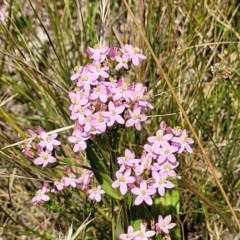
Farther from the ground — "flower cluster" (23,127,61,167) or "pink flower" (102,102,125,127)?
"pink flower" (102,102,125,127)

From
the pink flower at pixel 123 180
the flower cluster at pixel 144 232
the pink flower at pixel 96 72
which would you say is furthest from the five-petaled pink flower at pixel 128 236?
the pink flower at pixel 96 72

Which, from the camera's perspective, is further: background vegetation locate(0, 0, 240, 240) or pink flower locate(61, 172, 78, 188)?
background vegetation locate(0, 0, 240, 240)

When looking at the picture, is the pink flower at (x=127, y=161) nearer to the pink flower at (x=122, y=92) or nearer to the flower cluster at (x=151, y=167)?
the flower cluster at (x=151, y=167)

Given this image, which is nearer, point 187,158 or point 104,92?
point 104,92

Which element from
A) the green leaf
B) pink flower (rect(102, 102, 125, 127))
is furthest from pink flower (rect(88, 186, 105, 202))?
pink flower (rect(102, 102, 125, 127))

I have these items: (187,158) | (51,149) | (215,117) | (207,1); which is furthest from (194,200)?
(207,1)

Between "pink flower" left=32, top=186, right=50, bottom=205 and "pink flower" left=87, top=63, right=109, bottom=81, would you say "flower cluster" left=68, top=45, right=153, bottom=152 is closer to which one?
"pink flower" left=87, top=63, right=109, bottom=81

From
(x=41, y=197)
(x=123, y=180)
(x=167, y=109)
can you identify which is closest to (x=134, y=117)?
(x=123, y=180)

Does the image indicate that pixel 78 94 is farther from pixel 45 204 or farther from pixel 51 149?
pixel 45 204
